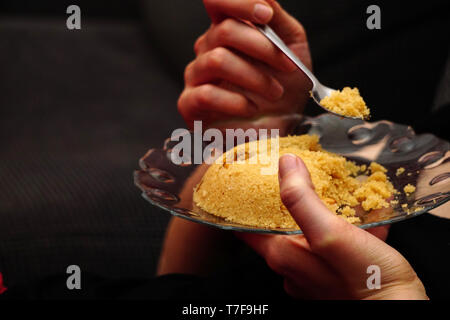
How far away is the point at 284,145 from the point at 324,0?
15.6 inches

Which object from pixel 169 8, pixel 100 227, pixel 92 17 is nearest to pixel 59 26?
pixel 92 17

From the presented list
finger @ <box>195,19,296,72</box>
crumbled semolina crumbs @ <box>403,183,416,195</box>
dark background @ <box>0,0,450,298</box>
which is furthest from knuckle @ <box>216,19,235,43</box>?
crumbled semolina crumbs @ <box>403,183,416,195</box>

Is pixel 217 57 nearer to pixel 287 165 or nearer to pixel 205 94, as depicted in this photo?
pixel 205 94

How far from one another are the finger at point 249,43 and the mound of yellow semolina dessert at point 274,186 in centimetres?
7

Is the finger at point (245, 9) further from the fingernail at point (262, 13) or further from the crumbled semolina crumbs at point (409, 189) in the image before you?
the crumbled semolina crumbs at point (409, 189)

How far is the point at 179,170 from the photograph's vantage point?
43 cm

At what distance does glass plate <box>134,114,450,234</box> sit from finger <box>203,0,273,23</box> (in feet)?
0.34

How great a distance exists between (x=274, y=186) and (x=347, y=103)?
0.29ft

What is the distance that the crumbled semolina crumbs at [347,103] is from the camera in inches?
14.4

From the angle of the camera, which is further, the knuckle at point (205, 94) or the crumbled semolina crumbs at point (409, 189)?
the knuckle at point (205, 94)

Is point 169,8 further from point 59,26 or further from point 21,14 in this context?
point 21,14

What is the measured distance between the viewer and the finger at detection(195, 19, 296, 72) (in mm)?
401

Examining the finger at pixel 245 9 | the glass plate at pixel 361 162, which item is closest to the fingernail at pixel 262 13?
the finger at pixel 245 9

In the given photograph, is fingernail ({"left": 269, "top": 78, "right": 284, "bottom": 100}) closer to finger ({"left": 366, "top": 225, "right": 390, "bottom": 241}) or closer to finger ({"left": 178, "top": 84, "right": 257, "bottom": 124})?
finger ({"left": 178, "top": 84, "right": 257, "bottom": 124})
